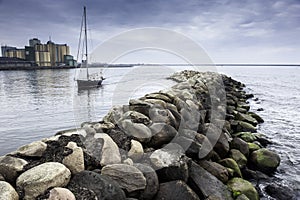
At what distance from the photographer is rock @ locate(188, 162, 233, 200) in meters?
3.82

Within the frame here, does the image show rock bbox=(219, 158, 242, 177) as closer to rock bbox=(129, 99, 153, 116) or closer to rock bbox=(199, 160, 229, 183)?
rock bbox=(199, 160, 229, 183)

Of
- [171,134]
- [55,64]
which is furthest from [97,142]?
[55,64]

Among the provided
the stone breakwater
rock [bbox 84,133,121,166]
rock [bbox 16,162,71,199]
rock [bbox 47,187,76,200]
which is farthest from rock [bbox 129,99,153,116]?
rock [bbox 47,187,76,200]

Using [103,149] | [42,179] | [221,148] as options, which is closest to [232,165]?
[221,148]

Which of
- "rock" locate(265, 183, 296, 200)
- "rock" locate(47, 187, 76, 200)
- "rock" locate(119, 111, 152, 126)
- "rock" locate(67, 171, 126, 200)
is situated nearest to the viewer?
"rock" locate(47, 187, 76, 200)

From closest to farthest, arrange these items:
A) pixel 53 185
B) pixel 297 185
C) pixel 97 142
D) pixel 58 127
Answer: pixel 53 185
pixel 97 142
pixel 297 185
pixel 58 127

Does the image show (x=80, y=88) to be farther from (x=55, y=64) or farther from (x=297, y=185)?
(x=55, y=64)

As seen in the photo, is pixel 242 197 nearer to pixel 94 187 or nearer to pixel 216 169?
pixel 216 169

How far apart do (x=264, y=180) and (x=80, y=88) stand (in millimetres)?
22062

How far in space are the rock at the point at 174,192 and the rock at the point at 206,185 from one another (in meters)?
0.40

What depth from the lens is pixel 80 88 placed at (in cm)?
2500

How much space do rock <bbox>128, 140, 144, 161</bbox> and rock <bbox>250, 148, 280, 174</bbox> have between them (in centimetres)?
309

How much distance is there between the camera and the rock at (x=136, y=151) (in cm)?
381

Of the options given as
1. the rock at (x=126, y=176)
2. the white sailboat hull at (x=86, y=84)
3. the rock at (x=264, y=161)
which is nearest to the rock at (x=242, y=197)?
the rock at (x=126, y=176)
